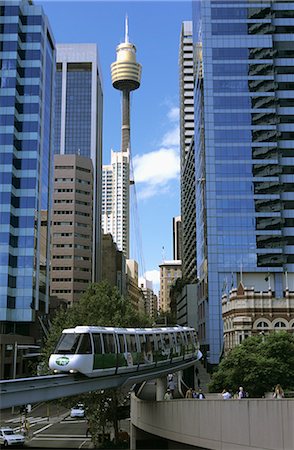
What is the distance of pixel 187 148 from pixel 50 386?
15270 cm

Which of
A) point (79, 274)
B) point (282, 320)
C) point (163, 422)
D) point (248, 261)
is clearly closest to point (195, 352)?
point (163, 422)

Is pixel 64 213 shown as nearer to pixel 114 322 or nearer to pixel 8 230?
pixel 8 230

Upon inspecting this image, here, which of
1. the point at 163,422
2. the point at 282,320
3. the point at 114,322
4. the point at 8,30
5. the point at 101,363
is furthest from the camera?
the point at 8,30

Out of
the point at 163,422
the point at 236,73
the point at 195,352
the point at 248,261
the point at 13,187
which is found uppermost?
the point at 236,73

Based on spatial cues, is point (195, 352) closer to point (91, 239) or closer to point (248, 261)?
point (248, 261)

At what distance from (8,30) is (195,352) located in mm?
67951

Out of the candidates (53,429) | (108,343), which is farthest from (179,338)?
(53,429)

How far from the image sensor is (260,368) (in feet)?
171

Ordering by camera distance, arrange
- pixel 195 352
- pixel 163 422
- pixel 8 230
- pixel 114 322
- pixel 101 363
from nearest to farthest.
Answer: pixel 101 363, pixel 163 422, pixel 114 322, pixel 195 352, pixel 8 230

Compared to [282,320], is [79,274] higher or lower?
higher

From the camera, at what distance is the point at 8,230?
3578 inches

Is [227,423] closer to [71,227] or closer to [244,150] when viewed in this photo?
[244,150]

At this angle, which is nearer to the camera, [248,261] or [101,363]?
[101,363]

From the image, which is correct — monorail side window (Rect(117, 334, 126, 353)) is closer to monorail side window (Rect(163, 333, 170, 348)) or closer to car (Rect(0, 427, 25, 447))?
monorail side window (Rect(163, 333, 170, 348))
